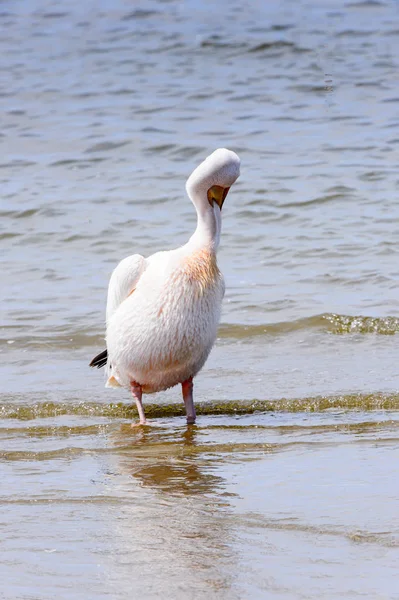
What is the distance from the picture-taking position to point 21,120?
14969 millimetres

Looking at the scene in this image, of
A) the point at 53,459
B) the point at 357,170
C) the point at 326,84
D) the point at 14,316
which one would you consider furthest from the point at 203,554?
the point at 326,84

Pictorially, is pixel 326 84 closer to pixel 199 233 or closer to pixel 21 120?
pixel 21 120

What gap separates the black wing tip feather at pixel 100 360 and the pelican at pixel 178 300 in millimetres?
413

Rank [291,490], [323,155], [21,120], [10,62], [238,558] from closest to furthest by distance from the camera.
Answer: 1. [238,558]
2. [291,490]
3. [323,155]
4. [21,120]
5. [10,62]

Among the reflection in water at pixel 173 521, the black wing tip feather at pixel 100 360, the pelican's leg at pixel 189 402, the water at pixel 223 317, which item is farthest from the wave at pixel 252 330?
the reflection in water at pixel 173 521

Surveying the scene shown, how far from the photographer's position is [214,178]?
17.5 feet

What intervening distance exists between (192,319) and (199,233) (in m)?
0.43

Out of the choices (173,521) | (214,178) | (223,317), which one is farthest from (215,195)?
(223,317)

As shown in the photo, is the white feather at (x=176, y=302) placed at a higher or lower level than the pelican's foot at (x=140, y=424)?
higher

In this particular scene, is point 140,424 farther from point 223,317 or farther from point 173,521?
point 223,317

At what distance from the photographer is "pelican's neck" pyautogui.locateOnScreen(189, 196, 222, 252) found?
533 cm

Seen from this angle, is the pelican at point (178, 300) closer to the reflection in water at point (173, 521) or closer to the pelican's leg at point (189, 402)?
the pelican's leg at point (189, 402)

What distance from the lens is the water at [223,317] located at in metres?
3.53

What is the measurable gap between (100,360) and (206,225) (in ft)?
3.54
